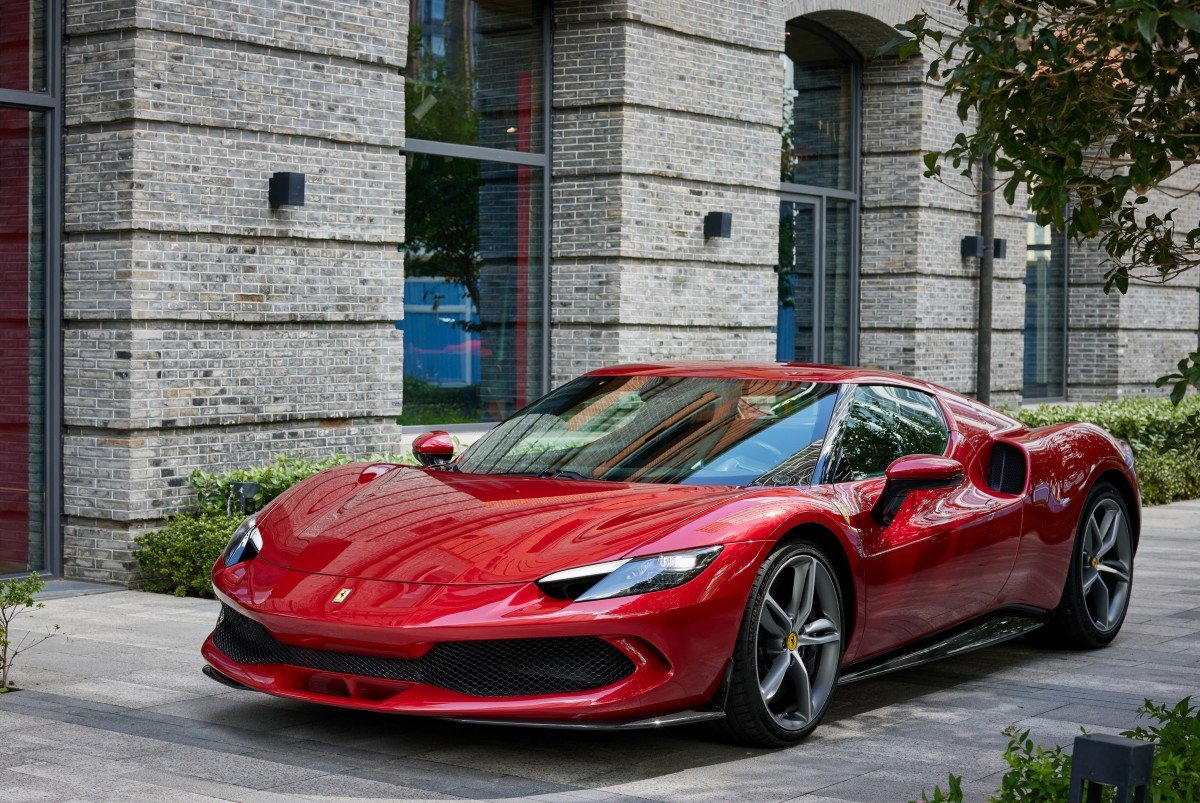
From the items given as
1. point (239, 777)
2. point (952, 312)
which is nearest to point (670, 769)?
point (239, 777)

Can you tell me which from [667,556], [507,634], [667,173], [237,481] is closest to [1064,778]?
[667,556]

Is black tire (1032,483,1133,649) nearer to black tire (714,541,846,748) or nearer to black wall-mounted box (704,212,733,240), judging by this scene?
black tire (714,541,846,748)

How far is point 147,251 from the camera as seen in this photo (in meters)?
9.35

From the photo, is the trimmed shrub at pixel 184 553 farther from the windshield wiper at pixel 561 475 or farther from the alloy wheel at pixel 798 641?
the alloy wheel at pixel 798 641

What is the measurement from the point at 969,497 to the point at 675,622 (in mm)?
2088

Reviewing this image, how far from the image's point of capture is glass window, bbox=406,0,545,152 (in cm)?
1212

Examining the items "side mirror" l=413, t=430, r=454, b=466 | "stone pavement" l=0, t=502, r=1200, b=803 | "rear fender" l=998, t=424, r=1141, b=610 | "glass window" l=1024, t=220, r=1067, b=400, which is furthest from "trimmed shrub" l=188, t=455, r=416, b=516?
"glass window" l=1024, t=220, r=1067, b=400

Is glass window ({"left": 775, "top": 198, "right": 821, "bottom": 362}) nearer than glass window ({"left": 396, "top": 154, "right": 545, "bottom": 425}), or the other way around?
glass window ({"left": 396, "top": 154, "right": 545, "bottom": 425})

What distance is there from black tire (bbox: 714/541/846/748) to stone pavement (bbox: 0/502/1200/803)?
0.22 ft

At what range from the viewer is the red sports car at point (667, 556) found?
5191mm

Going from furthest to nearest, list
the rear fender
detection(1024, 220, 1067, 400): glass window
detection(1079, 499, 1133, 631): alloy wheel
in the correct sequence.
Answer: detection(1024, 220, 1067, 400): glass window, detection(1079, 499, 1133, 631): alloy wheel, the rear fender

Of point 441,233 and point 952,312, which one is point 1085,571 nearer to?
point 441,233

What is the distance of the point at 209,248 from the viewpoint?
973cm

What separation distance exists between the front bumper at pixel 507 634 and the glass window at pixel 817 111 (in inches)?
446
